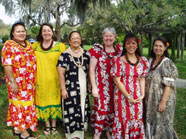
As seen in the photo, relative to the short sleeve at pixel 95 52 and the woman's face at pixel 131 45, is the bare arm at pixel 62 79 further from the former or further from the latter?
the woman's face at pixel 131 45

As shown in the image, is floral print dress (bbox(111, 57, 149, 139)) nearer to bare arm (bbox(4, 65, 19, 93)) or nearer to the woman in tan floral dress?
the woman in tan floral dress

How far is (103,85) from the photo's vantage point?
8.95 ft

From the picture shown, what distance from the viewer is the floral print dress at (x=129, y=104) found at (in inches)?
95.6

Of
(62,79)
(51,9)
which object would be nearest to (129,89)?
(62,79)

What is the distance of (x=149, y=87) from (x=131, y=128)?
628mm

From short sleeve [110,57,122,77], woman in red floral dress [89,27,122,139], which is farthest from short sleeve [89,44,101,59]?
short sleeve [110,57,122,77]

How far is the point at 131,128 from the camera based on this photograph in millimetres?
2490

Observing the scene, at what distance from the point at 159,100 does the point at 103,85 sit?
82 centimetres

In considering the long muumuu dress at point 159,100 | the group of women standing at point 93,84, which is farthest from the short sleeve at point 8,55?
the long muumuu dress at point 159,100

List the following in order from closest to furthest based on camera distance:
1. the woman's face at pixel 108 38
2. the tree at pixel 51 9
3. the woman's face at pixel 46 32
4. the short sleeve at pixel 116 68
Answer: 1. the short sleeve at pixel 116 68
2. the woman's face at pixel 108 38
3. the woman's face at pixel 46 32
4. the tree at pixel 51 9

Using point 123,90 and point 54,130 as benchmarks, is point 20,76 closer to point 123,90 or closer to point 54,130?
point 54,130

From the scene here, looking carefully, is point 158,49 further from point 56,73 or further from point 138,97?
point 56,73

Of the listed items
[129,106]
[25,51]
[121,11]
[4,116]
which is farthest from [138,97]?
[121,11]

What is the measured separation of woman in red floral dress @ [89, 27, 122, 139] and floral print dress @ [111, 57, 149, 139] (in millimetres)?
220
